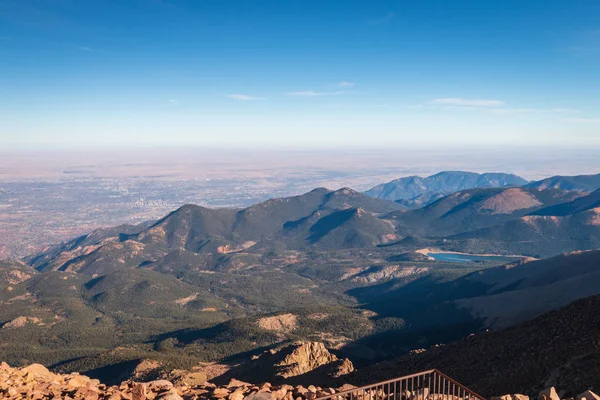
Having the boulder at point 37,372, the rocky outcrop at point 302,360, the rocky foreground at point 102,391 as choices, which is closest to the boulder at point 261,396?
the rocky foreground at point 102,391

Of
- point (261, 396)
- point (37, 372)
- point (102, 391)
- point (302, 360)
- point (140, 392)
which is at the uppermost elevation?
point (261, 396)

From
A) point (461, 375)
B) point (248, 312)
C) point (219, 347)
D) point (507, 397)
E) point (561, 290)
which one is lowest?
point (248, 312)

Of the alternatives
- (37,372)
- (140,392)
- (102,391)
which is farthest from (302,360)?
(140,392)

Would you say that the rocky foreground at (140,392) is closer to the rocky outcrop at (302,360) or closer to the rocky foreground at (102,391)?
the rocky foreground at (102,391)

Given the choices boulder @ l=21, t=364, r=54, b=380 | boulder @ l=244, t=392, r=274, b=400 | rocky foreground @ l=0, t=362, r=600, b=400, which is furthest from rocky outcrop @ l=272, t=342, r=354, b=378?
boulder @ l=244, t=392, r=274, b=400

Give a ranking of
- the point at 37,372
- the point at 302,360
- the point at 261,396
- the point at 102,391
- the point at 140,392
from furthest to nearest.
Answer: the point at 302,360 < the point at 37,372 < the point at 102,391 < the point at 140,392 < the point at 261,396

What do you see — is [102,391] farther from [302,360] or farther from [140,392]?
[302,360]

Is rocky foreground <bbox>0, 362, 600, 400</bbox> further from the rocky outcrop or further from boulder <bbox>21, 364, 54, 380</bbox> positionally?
the rocky outcrop

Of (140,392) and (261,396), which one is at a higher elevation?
(261,396)

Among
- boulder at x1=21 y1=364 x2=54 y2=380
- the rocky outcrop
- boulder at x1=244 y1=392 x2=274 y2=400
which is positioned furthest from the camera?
the rocky outcrop

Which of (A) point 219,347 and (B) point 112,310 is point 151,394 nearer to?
(A) point 219,347

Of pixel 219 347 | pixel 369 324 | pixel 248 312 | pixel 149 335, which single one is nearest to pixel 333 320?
pixel 369 324
